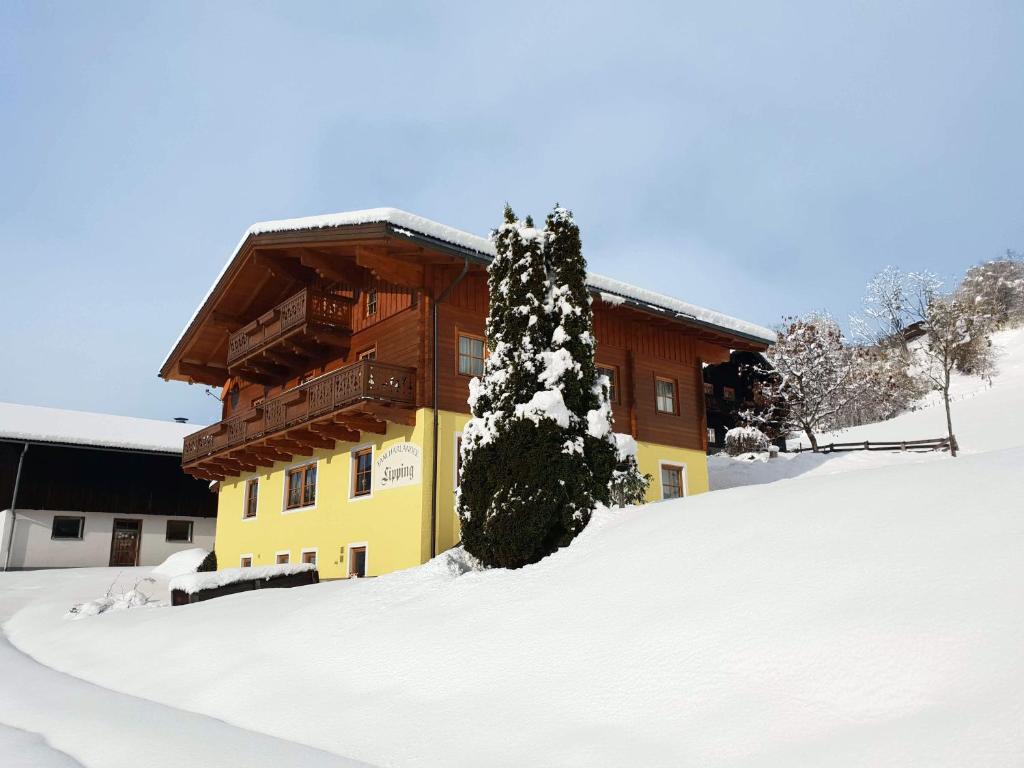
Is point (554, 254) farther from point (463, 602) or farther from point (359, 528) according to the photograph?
point (359, 528)

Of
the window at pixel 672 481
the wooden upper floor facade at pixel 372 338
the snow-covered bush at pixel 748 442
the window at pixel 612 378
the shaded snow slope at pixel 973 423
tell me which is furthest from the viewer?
the snow-covered bush at pixel 748 442

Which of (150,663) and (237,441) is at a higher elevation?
(237,441)

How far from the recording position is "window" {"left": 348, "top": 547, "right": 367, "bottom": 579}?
66.6ft

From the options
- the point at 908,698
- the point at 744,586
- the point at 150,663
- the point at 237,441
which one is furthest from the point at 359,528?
the point at 908,698

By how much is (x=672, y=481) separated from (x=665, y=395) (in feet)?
8.94

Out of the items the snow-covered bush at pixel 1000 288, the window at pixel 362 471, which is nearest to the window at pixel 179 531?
the window at pixel 362 471

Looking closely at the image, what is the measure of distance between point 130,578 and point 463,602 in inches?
968

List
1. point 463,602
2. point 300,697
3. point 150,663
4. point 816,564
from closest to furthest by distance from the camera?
1. point 816,564
2. point 300,697
3. point 463,602
4. point 150,663

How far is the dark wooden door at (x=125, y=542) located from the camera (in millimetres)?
37125

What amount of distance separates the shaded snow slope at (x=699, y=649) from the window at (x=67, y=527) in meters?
27.8

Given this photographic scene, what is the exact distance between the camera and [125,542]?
3747cm

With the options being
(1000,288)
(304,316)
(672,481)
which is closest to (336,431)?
(304,316)

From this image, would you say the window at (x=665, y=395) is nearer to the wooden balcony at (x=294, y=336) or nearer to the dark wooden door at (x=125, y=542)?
the wooden balcony at (x=294, y=336)

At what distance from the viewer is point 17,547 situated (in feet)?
114
